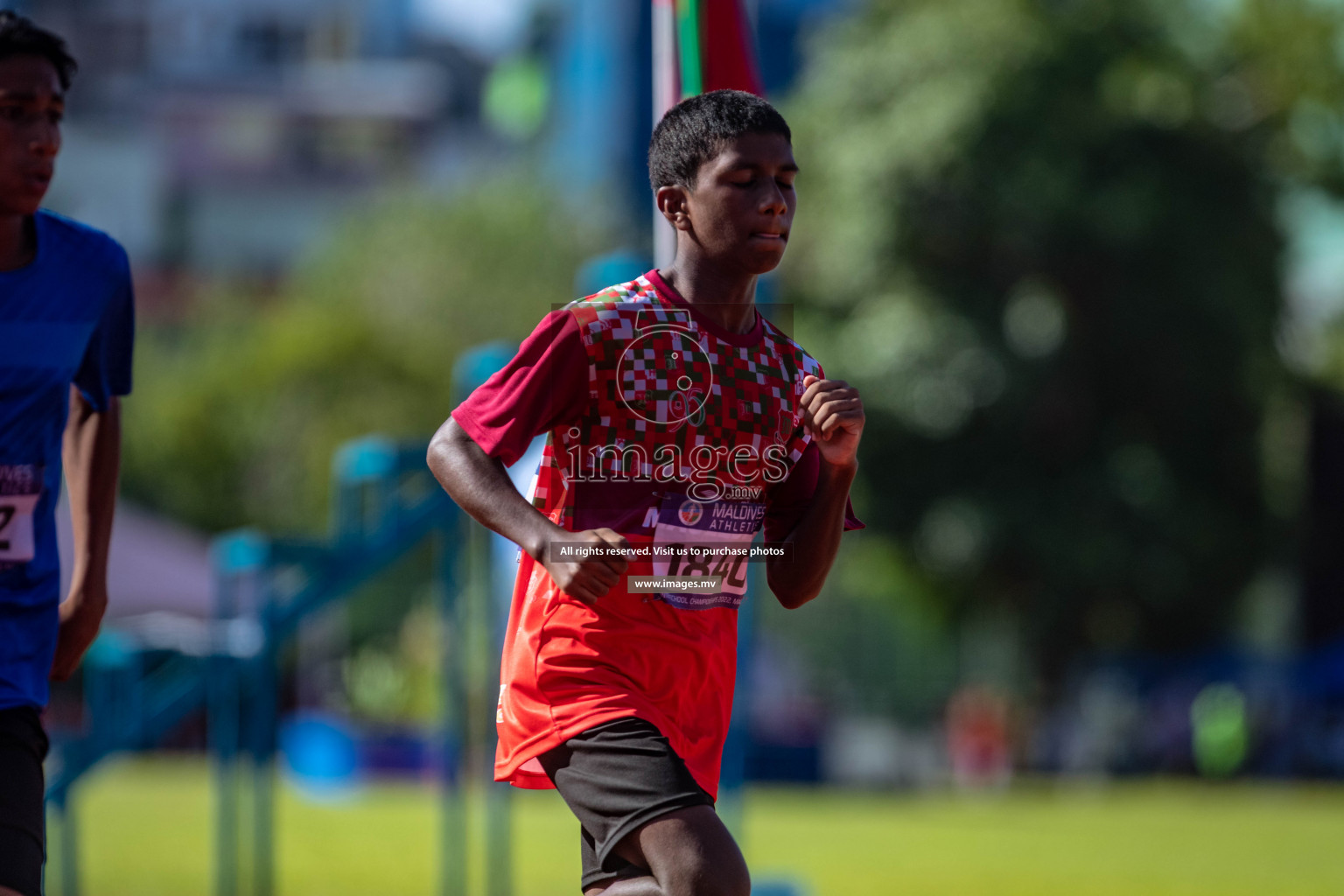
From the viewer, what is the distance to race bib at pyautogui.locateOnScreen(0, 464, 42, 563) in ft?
12.4

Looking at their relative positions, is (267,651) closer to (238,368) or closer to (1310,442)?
(1310,442)

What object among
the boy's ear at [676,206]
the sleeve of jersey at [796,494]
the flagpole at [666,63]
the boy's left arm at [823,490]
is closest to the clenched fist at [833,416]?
the boy's left arm at [823,490]

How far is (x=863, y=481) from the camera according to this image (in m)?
29.0

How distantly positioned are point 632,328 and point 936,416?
81.6ft

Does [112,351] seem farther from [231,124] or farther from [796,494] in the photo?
[231,124]

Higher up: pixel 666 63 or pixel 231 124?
pixel 231 124

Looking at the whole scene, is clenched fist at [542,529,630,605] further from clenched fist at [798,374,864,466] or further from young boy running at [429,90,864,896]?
clenched fist at [798,374,864,466]

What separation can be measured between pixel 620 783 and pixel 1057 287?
26626mm

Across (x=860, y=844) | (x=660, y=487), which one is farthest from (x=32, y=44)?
(x=860, y=844)

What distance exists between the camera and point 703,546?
369cm

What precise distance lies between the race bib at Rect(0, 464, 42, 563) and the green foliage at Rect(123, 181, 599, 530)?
34.3 metres

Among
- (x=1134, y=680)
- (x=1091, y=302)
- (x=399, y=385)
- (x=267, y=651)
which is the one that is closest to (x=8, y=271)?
Result: (x=267, y=651)

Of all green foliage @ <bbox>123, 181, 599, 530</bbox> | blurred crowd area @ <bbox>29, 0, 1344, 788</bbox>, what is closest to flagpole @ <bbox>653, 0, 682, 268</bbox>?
blurred crowd area @ <bbox>29, 0, 1344, 788</bbox>

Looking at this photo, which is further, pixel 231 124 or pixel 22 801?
pixel 231 124
